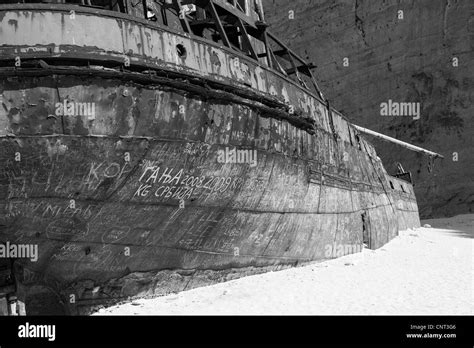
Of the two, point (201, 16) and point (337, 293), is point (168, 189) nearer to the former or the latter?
point (337, 293)

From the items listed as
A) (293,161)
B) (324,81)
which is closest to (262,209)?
(293,161)

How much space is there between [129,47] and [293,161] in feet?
13.0

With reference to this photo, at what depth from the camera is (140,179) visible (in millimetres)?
6133

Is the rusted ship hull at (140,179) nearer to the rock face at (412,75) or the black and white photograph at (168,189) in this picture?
the black and white photograph at (168,189)

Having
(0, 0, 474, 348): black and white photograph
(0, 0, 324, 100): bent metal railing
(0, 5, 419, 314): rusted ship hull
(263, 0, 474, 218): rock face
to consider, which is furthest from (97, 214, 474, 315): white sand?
(263, 0, 474, 218): rock face

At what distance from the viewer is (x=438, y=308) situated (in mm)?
6535

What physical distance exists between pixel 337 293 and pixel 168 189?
3.10m

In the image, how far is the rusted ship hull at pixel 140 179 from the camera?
17.8ft

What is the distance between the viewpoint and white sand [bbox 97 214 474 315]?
256 inches

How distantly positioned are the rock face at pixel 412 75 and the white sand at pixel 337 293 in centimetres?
2246

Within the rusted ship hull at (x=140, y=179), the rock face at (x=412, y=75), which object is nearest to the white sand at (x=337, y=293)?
the rusted ship hull at (x=140, y=179)

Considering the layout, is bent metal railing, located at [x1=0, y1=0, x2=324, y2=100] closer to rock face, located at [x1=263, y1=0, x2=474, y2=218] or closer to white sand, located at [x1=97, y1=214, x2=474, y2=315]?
white sand, located at [x1=97, y1=214, x2=474, y2=315]

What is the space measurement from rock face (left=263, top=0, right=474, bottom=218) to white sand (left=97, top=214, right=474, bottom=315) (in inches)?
884
